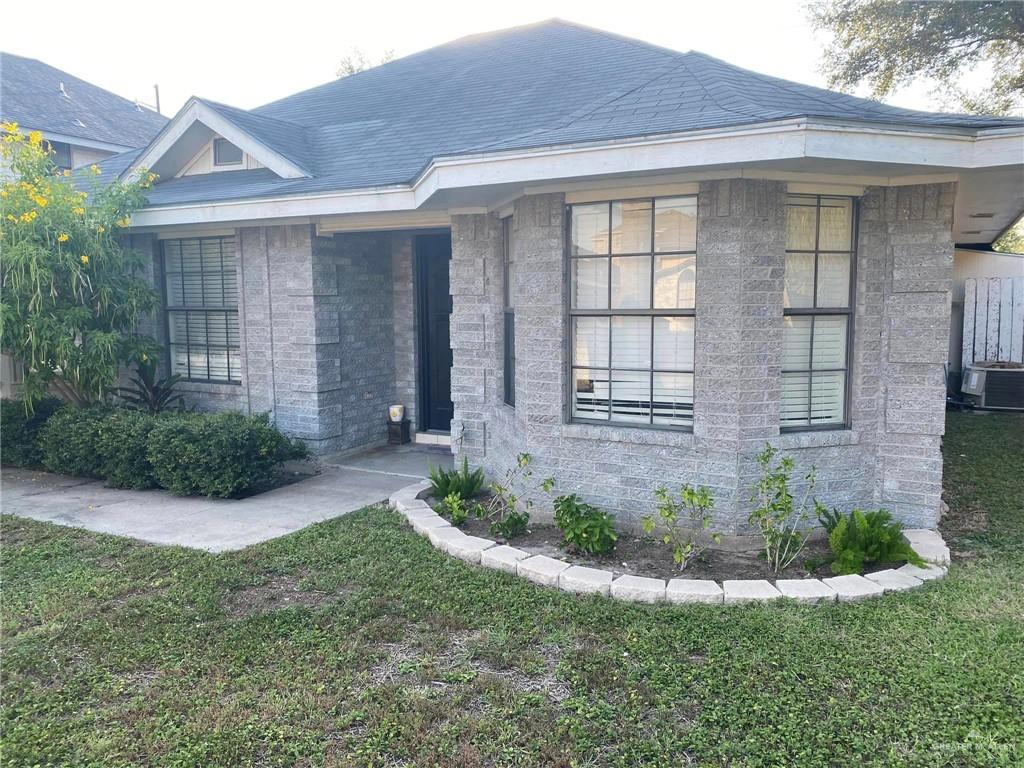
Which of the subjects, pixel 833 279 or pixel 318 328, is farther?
pixel 318 328

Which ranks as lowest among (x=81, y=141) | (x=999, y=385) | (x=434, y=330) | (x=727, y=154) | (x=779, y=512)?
(x=779, y=512)

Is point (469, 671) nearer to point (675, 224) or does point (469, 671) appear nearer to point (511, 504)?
point (511, 504)

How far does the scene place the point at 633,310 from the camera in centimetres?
532

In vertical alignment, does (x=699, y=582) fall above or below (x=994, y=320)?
below

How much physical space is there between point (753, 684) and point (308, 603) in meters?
2.49

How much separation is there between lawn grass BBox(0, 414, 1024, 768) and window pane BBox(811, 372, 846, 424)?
1.28m

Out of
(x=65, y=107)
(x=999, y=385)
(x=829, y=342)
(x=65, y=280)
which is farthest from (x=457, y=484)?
(x=65, y=107)

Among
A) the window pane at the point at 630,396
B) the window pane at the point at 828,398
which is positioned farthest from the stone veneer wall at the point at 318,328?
the window pane at the point at 828,398

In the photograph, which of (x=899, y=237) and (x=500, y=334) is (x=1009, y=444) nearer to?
(x=899, y=237)

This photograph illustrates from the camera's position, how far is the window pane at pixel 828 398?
5305 millimetres

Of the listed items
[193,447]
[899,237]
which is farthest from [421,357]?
[899,237]

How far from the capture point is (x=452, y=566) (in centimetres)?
479

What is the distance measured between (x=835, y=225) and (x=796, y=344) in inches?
35.1

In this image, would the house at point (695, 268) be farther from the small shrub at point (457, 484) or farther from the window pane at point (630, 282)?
the small shrub at point (457, 484)
